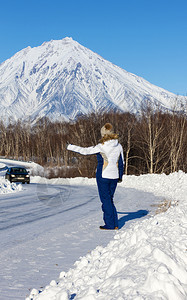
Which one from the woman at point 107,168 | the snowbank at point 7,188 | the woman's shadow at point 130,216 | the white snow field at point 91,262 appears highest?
the woman at point 107,168

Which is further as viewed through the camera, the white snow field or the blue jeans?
the blue jeans

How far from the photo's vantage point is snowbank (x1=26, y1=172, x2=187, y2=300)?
2.95 meters

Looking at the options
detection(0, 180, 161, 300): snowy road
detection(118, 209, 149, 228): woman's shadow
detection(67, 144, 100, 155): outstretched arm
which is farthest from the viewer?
detection(118, 209, 149, 228): woman's shadow

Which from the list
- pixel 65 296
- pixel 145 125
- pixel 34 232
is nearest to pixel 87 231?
pixel 34 232

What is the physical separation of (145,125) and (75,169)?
12402 millimetres

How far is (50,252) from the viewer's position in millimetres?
4977

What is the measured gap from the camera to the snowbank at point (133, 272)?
2945 mm

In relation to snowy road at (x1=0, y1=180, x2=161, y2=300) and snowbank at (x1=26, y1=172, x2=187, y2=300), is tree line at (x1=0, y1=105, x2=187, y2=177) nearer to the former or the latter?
snowy road at (x1=0, y1=180, x2=161, y2=300)

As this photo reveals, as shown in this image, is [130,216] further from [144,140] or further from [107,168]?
[144,140]

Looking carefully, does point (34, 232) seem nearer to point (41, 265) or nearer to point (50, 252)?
point (50, 252)

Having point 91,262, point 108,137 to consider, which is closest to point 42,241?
point 91,262

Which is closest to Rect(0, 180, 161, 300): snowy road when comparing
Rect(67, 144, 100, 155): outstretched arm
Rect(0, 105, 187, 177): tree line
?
Rect(67, 144, 100, 155): outstretched arm

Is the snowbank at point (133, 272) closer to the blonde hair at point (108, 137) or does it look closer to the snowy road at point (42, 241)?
the snowy road at point (42, 241)

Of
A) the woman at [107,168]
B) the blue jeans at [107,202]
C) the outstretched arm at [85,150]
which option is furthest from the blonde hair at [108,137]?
the blue jeans at [107,202]
